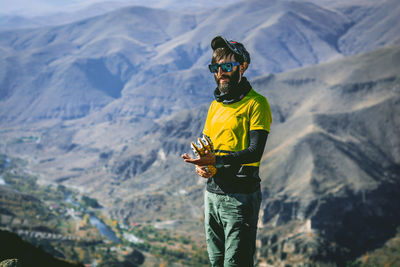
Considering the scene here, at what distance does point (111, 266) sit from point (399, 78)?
10298 cm

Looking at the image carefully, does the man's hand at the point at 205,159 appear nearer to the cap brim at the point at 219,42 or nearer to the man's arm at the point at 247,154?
the man's arm at the point at 247,154

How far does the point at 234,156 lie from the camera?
619cm

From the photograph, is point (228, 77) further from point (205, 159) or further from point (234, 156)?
point (205, 159)

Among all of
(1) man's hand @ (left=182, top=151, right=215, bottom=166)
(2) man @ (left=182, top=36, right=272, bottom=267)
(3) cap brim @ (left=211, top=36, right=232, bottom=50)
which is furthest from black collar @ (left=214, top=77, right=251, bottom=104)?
(1) man's hand @ (left=182, top=151, right=215, bottom=166)

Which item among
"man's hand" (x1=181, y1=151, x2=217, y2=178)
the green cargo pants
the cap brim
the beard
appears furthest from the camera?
the beard

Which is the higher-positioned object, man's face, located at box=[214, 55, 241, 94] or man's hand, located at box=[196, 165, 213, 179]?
man's face, located at box=[214, 55, 241, 94]

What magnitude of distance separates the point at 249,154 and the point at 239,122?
0.61 metres

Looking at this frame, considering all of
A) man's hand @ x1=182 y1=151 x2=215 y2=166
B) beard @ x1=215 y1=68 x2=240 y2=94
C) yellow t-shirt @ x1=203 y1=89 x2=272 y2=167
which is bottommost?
man's hand @ x1=182 y1=151 x2=215 y2=166

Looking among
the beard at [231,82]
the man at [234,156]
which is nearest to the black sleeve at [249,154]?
the man at [234,156]

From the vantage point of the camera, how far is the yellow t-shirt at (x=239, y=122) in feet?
20.5

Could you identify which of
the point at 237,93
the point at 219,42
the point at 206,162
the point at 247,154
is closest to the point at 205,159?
the point at 206,162

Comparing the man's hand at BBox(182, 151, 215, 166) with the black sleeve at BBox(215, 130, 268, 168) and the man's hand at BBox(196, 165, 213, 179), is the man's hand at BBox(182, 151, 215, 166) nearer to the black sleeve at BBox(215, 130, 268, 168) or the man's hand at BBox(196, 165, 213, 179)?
the black sleeve at BBox(215, 130, 268, 168)

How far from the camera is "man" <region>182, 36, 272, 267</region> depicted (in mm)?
6227

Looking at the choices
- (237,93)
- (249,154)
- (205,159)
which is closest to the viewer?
(205,159)
